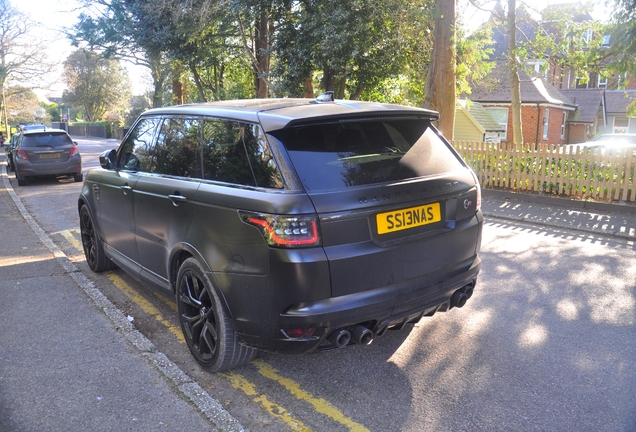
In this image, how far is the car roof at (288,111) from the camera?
341cm

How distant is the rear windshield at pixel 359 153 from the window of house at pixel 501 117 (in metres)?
34.0

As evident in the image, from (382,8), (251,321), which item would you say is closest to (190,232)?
(251,321)

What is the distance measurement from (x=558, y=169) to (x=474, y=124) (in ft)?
61.2

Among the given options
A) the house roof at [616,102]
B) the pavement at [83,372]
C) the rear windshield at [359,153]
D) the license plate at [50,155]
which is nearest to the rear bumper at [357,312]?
the pavement at [83,372]

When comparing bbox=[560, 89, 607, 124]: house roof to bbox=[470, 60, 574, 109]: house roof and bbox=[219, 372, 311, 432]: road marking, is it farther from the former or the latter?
bbox=[219, 372, 311, 432]: road marking

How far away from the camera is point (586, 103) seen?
4131 centimetres

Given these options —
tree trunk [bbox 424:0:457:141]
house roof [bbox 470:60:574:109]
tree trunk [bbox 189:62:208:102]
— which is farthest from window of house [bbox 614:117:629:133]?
tree trunk [bbox 424:0:457:141]

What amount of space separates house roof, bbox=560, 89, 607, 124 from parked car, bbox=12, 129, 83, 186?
117ft

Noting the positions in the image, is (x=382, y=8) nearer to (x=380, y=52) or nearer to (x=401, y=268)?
(x=380, y=52)

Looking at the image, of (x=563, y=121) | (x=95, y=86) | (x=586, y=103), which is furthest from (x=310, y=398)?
(x=95, y=86)

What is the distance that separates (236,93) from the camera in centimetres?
3055

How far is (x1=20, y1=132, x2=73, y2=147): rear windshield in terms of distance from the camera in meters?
15.4

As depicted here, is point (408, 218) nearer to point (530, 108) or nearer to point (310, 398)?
point (310, 398)

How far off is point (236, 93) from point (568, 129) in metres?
25.2
